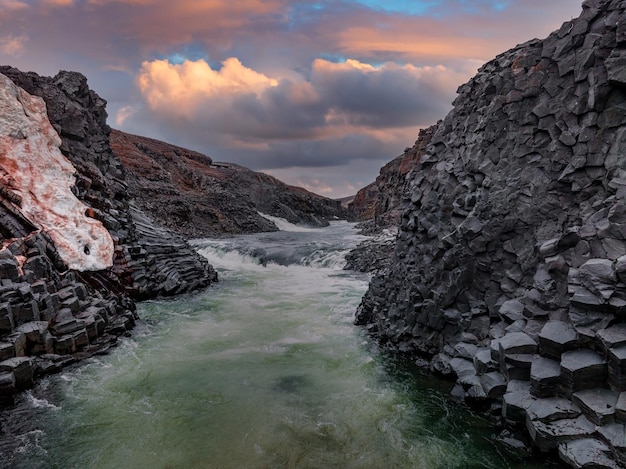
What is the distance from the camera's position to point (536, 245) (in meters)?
9.66

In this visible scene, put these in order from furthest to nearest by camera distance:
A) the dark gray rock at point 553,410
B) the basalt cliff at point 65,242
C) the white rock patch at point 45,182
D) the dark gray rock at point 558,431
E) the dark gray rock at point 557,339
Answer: the white rock patch at point 45,182 < the basalt cliff at point 65,242 < the dark gray rock at point 557,339 < the dark gray rock at point 553,410 < the dark gray rock at point 558,431

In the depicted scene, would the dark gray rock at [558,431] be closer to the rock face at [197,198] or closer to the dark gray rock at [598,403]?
the dark gray rock at [598,403]

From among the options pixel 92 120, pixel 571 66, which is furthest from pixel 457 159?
pixel 92 120

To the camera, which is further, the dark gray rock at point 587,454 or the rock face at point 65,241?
the rock face at point 65,241

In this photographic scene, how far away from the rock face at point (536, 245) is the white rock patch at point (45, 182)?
12886 millimetres

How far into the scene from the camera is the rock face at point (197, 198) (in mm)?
53688

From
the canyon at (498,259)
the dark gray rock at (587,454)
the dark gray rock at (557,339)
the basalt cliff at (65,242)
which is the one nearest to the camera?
the dark gray rock at (587,454)

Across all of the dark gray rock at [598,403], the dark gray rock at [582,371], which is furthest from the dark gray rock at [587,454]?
the dark gray rock at [582,371]

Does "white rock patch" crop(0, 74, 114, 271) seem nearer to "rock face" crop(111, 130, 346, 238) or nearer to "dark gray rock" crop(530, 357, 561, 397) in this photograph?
"dark gray rock" crop(530, 357, 561, 397)

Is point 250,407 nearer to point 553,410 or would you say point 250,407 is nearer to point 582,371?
point 553,410

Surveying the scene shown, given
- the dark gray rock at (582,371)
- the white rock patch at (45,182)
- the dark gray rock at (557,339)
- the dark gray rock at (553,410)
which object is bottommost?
the dark gray rock at (553,410)

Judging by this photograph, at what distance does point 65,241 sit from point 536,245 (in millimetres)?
16655

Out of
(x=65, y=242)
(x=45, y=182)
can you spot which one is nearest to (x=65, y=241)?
(x=65, y=242)

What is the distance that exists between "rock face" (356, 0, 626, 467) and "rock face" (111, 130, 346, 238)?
3817cm
